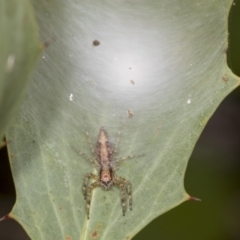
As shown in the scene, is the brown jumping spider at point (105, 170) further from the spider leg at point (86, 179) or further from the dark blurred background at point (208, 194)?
the dark blurred background at point (208, 194)

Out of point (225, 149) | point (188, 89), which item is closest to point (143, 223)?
point (188, 89)

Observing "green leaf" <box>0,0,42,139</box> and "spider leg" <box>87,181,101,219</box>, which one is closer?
"green leaf" <box>0,0,42,139</box>

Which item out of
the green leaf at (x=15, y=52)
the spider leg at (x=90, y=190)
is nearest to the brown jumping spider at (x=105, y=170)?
the spider leg at (x=90, y=190)

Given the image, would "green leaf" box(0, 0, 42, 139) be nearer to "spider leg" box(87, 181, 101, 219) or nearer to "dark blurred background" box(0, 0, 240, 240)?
"spider leg" box(87, 181, 101, 219)

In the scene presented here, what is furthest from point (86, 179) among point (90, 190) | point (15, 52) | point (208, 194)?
point (208, 194)

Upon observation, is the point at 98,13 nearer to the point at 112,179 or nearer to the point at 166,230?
the point at 112,179

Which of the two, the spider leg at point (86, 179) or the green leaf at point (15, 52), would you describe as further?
the spider leg at point (86, 179)

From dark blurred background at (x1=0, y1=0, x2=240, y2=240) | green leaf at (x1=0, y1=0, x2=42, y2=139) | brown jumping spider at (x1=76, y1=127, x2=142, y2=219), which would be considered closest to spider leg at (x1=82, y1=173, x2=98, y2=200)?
brown jumping spider at (x1=76, y1=127, x2=142, y2=219)
